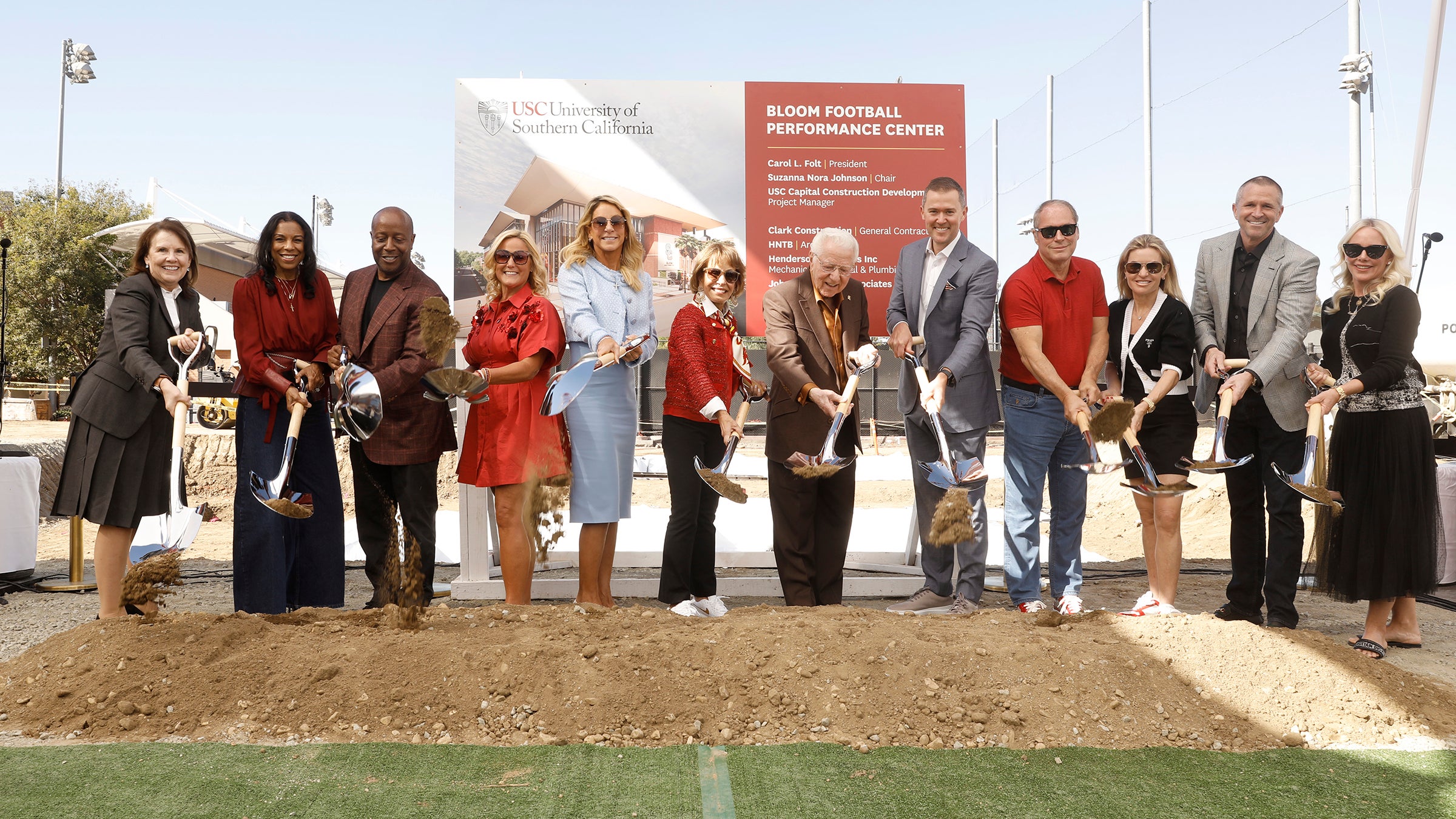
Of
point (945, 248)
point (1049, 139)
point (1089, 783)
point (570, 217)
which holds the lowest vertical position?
point (1089, 783)

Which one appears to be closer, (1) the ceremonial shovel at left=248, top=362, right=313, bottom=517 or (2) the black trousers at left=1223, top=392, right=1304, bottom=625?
(1) the ceremonial shovel at left=248, top=362, right=313, bottom=517

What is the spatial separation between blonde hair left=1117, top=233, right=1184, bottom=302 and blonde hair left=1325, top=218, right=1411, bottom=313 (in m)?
0.53

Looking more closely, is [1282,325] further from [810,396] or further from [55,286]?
[55,286]

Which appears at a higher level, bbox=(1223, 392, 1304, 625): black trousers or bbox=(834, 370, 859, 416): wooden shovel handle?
bbox=(834, 370, 859, 416): wooden shovel handle

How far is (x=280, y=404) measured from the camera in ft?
11.2

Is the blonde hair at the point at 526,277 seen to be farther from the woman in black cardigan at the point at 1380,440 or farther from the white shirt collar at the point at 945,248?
the woman in black cardigan at the point at 1380,440

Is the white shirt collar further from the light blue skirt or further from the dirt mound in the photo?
the dirt mound

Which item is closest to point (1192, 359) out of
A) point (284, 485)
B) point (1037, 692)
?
point (1037, 692)

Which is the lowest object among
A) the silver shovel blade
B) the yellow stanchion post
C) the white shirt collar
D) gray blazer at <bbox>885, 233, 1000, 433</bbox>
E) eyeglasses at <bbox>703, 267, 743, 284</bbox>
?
the yellow stanchion post

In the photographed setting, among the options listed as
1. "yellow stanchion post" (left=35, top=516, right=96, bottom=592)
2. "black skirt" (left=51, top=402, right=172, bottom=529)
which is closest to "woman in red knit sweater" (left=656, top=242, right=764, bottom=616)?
"black skirt" (left=51, top=402, right=172, bottom=529)

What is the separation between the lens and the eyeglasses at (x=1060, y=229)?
143 inches

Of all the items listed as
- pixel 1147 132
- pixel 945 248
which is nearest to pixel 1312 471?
pixel 945 248

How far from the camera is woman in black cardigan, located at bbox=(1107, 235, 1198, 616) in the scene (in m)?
3.50

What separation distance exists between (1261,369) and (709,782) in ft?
8.24
